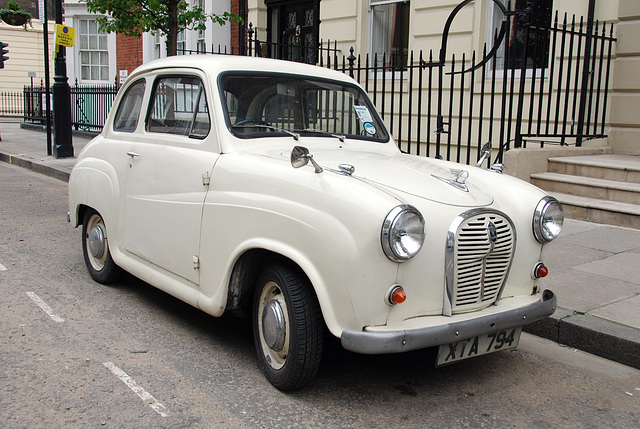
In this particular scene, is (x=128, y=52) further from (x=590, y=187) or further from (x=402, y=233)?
(x=402, y=233)

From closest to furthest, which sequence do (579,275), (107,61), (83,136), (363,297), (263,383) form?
(363,297), (263,383), (579,275), (83,136), (107,61)

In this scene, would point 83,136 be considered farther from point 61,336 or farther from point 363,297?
point 363,297

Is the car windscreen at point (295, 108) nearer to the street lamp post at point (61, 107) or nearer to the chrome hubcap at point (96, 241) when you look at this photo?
the chrome hubcap at point (96, 241)

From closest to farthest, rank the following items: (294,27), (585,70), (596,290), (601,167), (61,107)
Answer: (596,290) < (601,167) < (585,70) < (61,107) < (294,27)

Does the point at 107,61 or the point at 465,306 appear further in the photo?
the point at 107,61

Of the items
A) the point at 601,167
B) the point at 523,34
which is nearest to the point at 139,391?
the point at 601,167

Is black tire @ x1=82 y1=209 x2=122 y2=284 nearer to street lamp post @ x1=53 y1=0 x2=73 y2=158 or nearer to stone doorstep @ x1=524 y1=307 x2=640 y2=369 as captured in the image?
stone doorstep @ x1=524 y1=307 x2=640 y2=369

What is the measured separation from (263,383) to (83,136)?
57.2 feet

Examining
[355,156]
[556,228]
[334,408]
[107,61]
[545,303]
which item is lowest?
[334,408]

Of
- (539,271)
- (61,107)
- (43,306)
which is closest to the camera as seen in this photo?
(539,271)

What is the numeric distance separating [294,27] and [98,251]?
10827mm

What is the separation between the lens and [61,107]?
45.8 feet

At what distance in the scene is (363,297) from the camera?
302cm

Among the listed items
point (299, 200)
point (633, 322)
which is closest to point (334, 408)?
point (299, 200)
